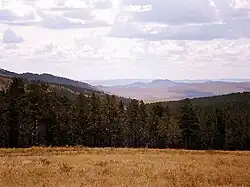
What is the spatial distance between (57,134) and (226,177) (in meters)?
78.3

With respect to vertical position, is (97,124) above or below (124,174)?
above

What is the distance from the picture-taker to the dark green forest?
87.8 metres

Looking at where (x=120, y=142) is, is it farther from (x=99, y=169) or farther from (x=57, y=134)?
(x=99, y=169)

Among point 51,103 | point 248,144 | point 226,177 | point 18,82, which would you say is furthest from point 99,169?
point 248,144

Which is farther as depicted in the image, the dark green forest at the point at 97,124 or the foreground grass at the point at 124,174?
the dark green forest at the point at 97,124

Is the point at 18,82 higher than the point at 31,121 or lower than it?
higher

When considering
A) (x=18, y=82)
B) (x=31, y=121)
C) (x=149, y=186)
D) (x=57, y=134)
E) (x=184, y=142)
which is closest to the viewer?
(x=149, y=186)

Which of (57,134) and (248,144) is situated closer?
(57,134)

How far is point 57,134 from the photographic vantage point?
9988 centimetres

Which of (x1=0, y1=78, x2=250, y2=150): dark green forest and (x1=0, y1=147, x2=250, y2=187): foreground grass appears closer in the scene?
(x1=0, y1=147, x2=250, y2=187): foreground grass

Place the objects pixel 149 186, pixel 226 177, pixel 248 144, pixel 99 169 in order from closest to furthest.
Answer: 1. pixel 149 186
2. pixel 226 177
3. pixel 99 169
4. pixel 248 144

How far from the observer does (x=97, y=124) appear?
111188 mm

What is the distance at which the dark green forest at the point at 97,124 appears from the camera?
87812mm

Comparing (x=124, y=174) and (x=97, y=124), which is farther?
(x=97, y=124)
